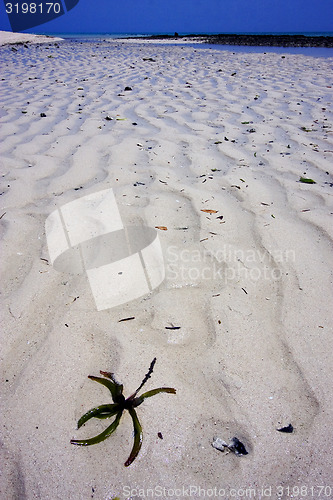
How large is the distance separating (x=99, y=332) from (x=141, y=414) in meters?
0.29

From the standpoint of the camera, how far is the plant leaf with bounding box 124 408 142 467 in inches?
30.0

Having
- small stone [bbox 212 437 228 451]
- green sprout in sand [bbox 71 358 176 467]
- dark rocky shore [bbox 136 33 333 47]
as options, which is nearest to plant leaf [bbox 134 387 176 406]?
green sprout in sand [bbox 71 358 176 467]

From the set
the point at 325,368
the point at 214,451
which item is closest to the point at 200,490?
the point at 214,451

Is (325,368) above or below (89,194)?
below

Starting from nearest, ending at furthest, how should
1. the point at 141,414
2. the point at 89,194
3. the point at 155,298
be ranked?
the point at 141,414, the point at 155,298, the point at 89,194

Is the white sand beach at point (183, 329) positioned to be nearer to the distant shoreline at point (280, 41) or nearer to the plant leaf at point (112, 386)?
the plant leaf at point (112, 386)

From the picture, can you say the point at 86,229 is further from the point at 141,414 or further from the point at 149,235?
the point at 141,414

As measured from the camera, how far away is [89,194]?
1711mm

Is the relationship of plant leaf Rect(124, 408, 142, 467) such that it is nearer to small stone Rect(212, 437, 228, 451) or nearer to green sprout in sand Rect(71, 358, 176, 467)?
green sprout in sand Rect(71, 358, 176, 467)

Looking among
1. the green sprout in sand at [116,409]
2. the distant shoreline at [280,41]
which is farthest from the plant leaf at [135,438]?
the distant shoreline at [280,41]

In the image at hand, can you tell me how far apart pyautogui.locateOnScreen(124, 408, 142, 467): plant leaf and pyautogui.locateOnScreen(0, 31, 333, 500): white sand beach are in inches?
0.5

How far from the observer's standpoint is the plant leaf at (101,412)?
2.72 ft

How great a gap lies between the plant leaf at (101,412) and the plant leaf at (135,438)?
1.7 inches

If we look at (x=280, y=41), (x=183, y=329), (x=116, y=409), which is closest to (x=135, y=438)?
(x=116, y=409)
